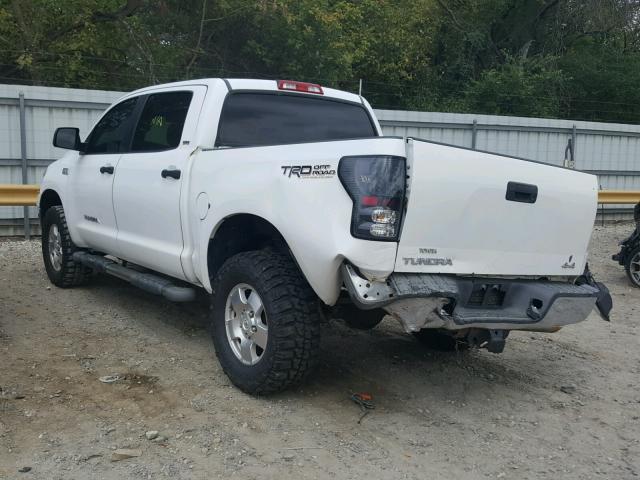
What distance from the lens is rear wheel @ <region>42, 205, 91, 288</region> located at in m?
7.13

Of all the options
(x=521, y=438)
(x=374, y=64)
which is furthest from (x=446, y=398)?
(x=374, y=64)

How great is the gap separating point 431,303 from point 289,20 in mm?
15195

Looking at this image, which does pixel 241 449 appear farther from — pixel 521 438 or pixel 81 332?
pixel 81 332

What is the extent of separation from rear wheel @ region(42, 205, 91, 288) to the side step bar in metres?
0.22

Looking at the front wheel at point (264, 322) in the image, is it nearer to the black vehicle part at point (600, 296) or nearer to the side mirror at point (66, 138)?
the black vehicle part at point (600, 296)

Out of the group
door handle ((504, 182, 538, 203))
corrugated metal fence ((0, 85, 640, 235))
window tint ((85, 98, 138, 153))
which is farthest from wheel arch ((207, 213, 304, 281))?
corrugated metal fence ((0, 85, 640, 235))

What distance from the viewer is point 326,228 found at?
153 inches

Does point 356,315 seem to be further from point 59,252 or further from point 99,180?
point 59,252

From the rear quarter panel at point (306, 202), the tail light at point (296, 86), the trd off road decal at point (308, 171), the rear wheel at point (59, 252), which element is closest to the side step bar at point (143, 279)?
the rear wheel at point (59, 252)

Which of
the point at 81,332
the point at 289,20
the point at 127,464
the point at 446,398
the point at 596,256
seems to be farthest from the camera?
the point at 289,20

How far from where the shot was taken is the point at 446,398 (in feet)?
15.6

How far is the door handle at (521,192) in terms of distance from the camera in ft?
13.6

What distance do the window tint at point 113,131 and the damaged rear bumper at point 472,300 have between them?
3233 mm

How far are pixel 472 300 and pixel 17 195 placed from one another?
7.38m
